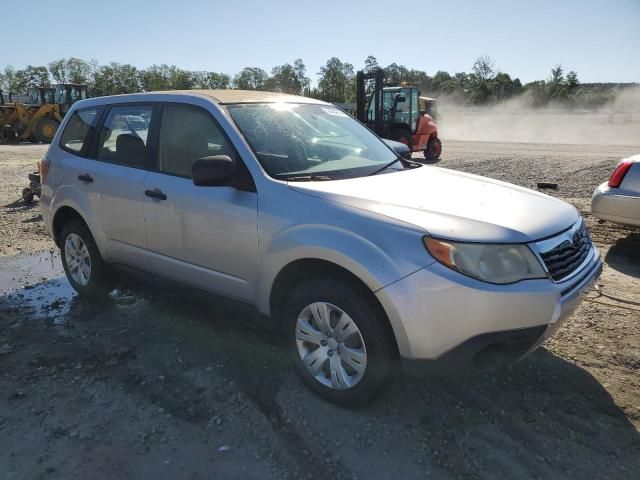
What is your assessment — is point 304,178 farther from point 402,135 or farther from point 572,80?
point 572,80

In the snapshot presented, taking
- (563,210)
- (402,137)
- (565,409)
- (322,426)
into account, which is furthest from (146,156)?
(402,137)

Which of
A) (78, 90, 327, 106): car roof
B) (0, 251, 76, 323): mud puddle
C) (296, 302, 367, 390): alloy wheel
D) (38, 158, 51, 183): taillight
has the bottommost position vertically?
(0, 251, 76, 323): mud puddle

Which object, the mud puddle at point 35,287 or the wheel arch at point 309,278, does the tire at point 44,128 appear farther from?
the wheel arch at point 309,278

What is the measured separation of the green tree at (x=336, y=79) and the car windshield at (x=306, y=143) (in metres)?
94.0

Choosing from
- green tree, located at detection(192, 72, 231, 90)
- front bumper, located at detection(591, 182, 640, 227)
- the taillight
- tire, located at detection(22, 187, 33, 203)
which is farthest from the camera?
green tree, located at detection(192, 72, 231, 90)

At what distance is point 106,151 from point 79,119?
682mm

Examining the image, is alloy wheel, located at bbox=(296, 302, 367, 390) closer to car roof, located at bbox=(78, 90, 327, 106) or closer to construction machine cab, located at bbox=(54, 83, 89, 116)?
car roof, located at bbox=(78, 90, 327, 106)

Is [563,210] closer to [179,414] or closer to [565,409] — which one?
[565,409]

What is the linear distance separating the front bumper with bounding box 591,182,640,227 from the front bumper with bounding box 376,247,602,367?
11.1 feet

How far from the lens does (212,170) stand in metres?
3.12

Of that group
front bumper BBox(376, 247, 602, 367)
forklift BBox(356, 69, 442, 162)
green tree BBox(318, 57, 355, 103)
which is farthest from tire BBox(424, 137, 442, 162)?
green tree BBox(318, 57, 355, 103)

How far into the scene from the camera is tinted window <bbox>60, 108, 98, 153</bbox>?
4.61m

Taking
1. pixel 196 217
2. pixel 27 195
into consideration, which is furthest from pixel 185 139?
pixel 27 195

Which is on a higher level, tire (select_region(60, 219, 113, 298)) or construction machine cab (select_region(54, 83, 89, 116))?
construction machine cab (select_region(54, 83, 89, 116))
